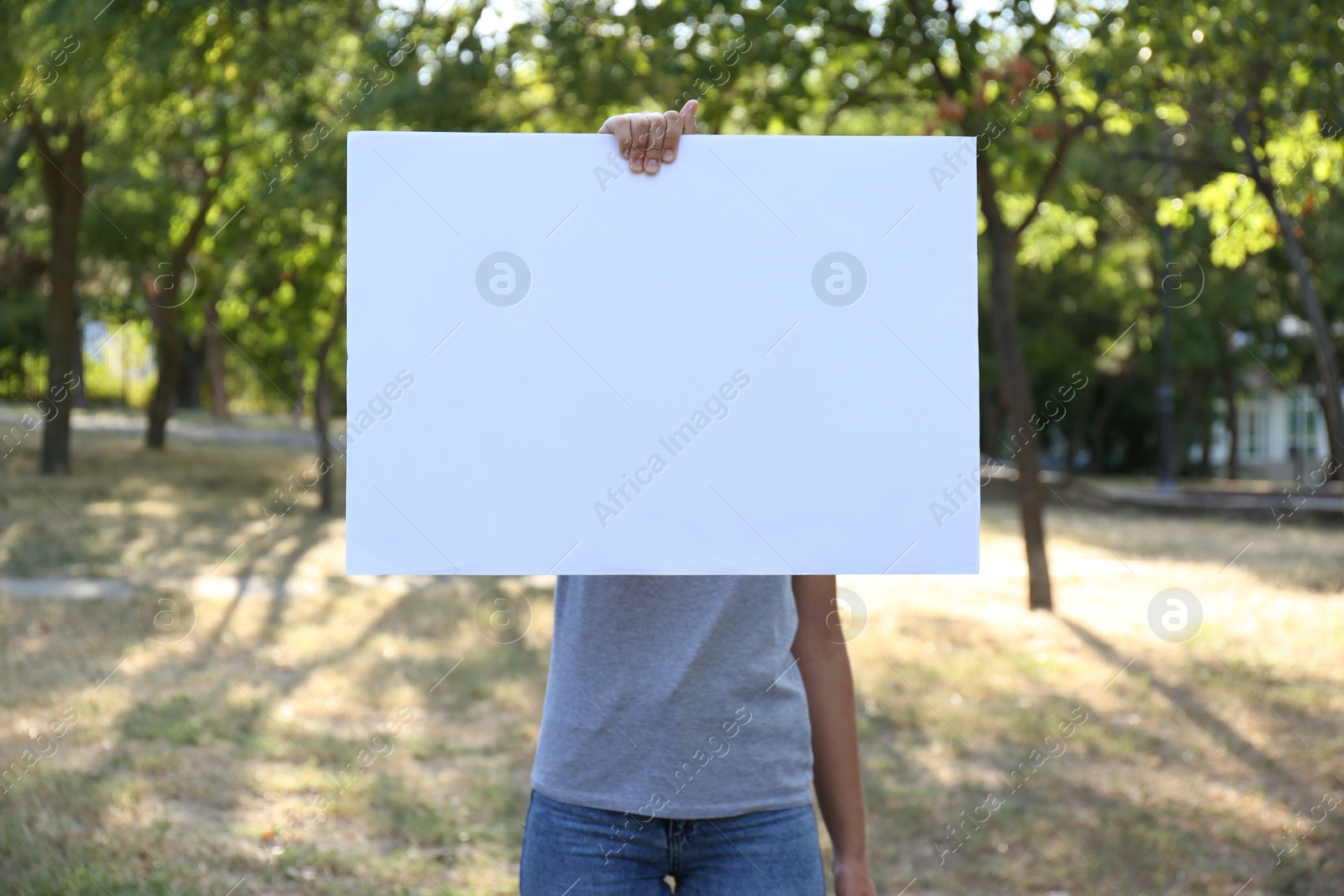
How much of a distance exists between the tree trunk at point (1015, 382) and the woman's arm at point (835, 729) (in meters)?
7.87

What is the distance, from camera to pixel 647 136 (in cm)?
164

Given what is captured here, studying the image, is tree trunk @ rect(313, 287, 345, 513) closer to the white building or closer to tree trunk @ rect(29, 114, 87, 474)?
tree trunk @ rect(29, 114, 87, 474)

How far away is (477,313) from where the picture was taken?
1.68 m

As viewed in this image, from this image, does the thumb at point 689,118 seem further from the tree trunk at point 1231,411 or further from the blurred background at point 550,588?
the tree trunk at point 1231,411

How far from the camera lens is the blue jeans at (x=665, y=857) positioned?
1.82 meters

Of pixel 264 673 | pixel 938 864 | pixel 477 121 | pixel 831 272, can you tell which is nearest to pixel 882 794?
pixel 938 864

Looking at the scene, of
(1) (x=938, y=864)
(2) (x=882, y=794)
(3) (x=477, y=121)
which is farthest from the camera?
(3) (x=477, y=121)

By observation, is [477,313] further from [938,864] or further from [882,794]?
[882,794]

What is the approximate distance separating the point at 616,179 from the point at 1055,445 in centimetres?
4613

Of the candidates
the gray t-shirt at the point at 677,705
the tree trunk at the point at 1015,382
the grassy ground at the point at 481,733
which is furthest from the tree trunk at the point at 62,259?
the gray t-shirt at the point at 677,705

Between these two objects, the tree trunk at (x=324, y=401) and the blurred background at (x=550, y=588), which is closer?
the blurred background at (x=550, y=588)

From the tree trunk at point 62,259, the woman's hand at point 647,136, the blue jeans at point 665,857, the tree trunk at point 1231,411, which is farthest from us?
the tree trunk at point 1231,411

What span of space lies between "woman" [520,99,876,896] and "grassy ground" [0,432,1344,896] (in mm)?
2972

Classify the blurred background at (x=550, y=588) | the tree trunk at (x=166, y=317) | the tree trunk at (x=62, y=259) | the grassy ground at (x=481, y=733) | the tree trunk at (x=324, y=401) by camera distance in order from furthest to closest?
the tree trunk at (x=166, y=317), the tree trunk at (x=62, y=259), the tree trunk at (x=324, y=401), the blurred background at (x=550, y=588), the grassy ground at (x=481, y=733)
